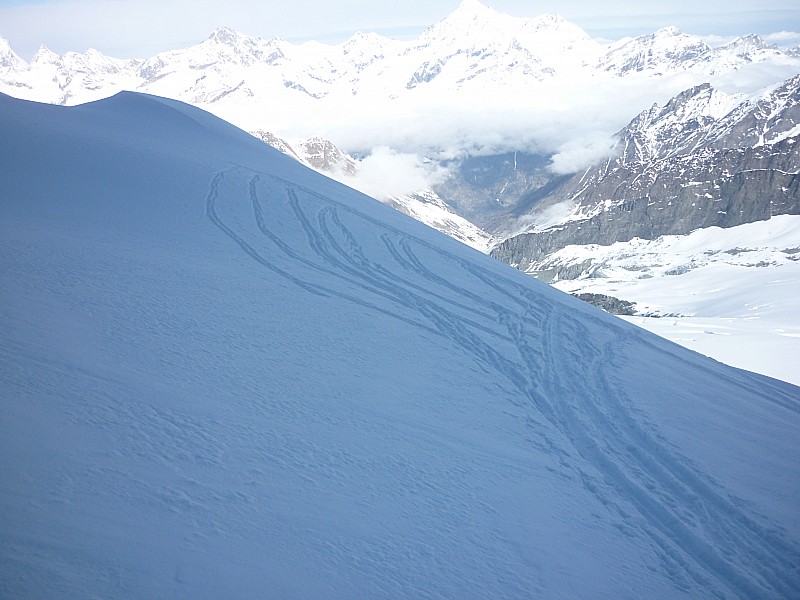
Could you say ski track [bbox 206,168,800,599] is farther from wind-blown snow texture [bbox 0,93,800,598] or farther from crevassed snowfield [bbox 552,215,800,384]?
crevassed snowfield [bbox 552,215,800,384]

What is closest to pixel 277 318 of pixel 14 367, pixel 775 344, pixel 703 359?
pixel 14 367

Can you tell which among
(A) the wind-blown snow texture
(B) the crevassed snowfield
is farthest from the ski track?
(B) the crevassed snowfield

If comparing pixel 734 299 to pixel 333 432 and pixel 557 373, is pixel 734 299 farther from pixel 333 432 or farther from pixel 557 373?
pixel 333 432

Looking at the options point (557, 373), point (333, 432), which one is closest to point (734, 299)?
point (557, 373)

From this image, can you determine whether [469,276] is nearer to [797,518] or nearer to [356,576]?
[797,518]

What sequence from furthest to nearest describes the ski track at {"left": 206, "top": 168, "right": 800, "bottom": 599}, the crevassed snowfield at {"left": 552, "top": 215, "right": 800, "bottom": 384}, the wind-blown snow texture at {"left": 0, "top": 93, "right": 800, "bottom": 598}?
the crevassed snowfield at {"left": 552, "top": 215, "right": 800, "bottom": 384} < the ski track at {"left": 206, "top": 168, "right": 800, "bottom": 599} < the wind-blown snow texture at {"left": 0, "top": 93, "right": 800, "bottom": 598}
